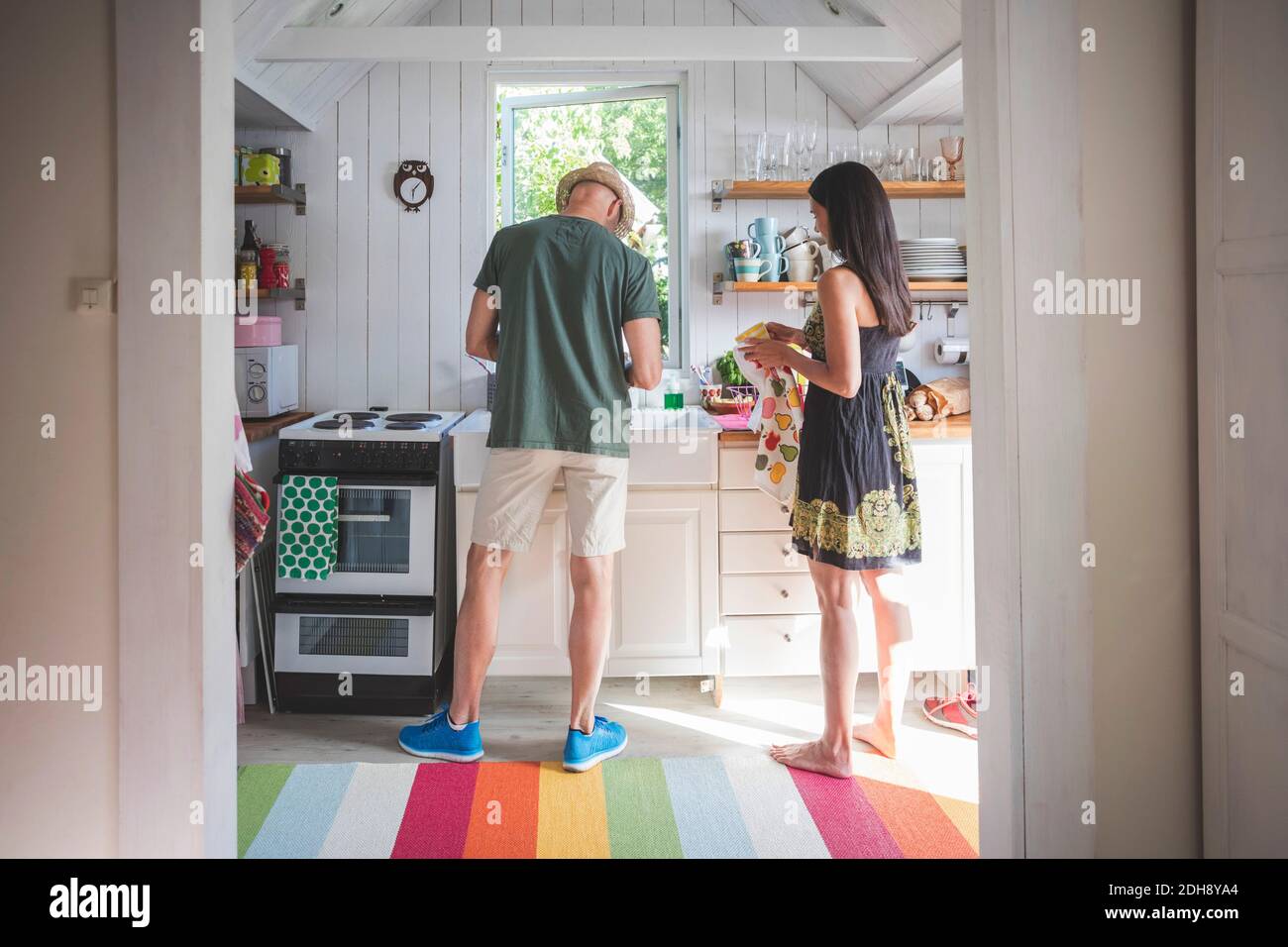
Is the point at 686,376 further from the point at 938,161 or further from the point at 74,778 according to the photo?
the point at 74,778

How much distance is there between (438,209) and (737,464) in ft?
5.05

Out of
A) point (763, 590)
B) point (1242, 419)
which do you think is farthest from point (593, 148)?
point (1242, 419)

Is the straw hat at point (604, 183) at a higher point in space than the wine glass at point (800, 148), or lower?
lower

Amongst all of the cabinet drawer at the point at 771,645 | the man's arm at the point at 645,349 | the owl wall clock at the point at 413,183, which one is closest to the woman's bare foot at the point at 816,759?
the cabinet drawer at the point at 771,645

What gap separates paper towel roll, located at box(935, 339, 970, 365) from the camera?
405 centimetres

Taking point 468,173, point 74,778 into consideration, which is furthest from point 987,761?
point 468,173

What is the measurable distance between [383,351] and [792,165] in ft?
5.32

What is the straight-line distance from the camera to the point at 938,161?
3887 millimetres

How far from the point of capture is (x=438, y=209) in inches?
159

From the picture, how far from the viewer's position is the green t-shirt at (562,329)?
2818mm

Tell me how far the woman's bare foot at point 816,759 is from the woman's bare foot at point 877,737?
172mm

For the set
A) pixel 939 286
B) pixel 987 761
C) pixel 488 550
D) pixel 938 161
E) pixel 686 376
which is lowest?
pixel 987 761

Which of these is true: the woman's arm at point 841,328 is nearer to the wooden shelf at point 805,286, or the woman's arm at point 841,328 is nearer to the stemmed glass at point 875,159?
the wooden shelf at point 805,286

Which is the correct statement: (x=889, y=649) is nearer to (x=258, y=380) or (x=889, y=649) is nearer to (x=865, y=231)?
(x=865, y=231)
